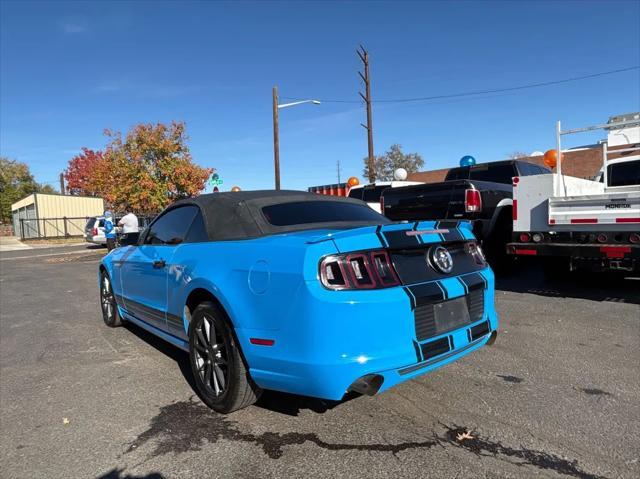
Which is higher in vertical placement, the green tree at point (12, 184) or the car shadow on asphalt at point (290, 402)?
the green tree at point (12, 184)

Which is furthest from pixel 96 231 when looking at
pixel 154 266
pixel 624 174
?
pixel 624 174

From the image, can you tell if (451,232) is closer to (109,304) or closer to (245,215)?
(245,215)

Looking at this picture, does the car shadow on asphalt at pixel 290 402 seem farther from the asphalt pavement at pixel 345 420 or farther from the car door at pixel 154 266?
the car door at pixel 154 266

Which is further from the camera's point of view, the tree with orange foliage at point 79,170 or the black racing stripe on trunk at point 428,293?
the tree with orange foliage at point 79,170

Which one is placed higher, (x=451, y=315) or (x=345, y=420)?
(x=451, y=315)

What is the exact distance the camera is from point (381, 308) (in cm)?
270

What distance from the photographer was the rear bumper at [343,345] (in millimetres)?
2621

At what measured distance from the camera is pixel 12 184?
6116 centimetres

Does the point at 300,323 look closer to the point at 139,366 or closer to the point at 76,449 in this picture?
the point at 76,449

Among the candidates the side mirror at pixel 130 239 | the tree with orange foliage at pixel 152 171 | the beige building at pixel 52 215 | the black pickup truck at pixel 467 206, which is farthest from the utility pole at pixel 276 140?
the beige building at pixel 52 215

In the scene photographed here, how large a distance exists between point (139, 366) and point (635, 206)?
240 inches

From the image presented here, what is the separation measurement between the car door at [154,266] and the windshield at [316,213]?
0.83 meters

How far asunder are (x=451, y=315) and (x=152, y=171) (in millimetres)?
25598

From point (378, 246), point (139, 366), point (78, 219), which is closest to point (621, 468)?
point (378, 246)
